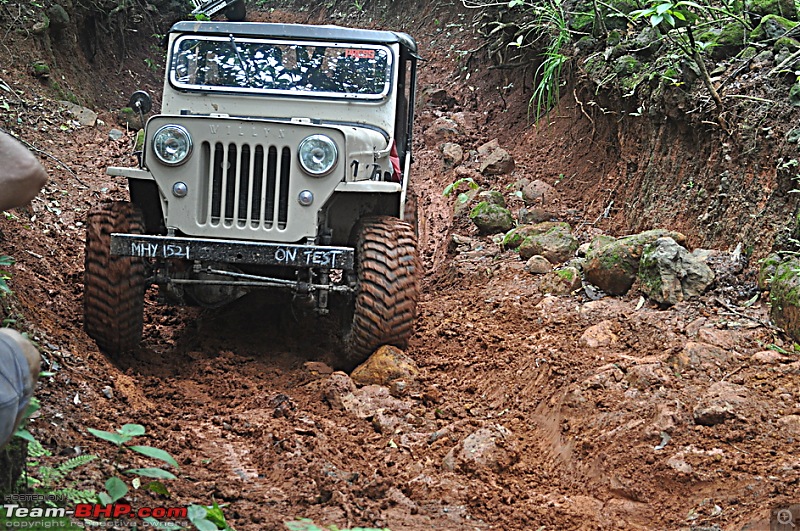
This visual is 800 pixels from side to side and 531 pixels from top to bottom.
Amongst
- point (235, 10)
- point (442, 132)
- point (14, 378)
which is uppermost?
point (235, 10)

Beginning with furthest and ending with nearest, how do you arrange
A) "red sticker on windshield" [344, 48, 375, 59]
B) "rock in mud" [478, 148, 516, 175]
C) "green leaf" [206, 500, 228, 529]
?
"rock in mud" [478, 148, 516, 175] < "red sticker on windshield" [344, 48, 375, 59] < "green leaf" [206, 500, 228, 529]

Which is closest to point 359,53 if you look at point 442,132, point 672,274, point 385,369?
point 385,369

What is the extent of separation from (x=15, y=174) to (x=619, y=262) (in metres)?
4.30

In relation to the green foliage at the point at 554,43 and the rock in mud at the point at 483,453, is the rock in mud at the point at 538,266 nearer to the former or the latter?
the green foliage at the point at 554,43

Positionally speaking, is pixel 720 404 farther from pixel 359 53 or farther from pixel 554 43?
pixel 554 43

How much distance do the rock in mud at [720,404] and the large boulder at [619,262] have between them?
1693mm

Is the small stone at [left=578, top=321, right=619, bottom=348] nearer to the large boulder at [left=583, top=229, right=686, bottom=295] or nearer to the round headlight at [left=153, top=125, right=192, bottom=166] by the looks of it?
the large boulder at [left=583, top=229, right=686, bottom=295]

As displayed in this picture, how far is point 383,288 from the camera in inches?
182

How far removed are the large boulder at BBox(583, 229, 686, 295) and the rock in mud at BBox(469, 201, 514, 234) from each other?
6.36 feet

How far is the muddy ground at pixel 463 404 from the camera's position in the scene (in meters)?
3.13

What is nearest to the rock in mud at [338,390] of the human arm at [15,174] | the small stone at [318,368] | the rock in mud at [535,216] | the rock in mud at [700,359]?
the small stone at [318,368]

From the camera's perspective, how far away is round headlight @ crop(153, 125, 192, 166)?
4.60 m

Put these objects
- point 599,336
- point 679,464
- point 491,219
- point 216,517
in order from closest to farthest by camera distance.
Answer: point 216,517, point 679,464, point 599,336, point 491,219

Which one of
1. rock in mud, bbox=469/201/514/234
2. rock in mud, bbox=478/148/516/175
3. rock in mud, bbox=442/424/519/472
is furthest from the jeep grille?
rock in mud, bbox=478/148/516/175
